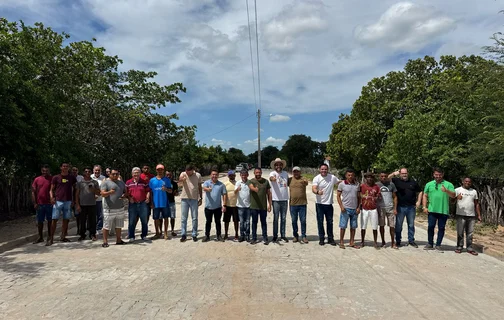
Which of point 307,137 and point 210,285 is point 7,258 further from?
point 307,137

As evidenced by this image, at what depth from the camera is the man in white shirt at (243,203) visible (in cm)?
870

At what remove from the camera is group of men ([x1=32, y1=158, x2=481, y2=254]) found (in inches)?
319

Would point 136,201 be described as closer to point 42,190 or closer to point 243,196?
point 42,190

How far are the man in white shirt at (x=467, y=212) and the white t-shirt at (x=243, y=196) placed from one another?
4506 mm

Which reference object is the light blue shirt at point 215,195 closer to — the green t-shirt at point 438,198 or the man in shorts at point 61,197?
the man in shorts at point 61,197

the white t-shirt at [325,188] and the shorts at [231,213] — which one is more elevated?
the white t-shirt at [325,188]

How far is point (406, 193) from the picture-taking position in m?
8.23

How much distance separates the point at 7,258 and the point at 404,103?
23.0 meters

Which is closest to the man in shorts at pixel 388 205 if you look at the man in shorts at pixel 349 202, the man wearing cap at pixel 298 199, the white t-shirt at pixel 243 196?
the man in shorts at pixel 349 202

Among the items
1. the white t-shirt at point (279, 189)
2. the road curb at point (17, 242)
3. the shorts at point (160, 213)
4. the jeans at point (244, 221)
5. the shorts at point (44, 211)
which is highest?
the white t-shirt at point (279, 189)

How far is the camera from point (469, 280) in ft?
19.7

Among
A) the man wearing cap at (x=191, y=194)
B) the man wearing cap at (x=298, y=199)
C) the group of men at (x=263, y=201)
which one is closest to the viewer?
the group of men at (x=263, y=201)

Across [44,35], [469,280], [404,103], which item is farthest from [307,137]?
[469,280]

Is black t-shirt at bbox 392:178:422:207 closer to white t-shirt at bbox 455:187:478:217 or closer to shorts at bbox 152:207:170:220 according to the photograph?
white t-shirt at bbox 455:187:478:217
